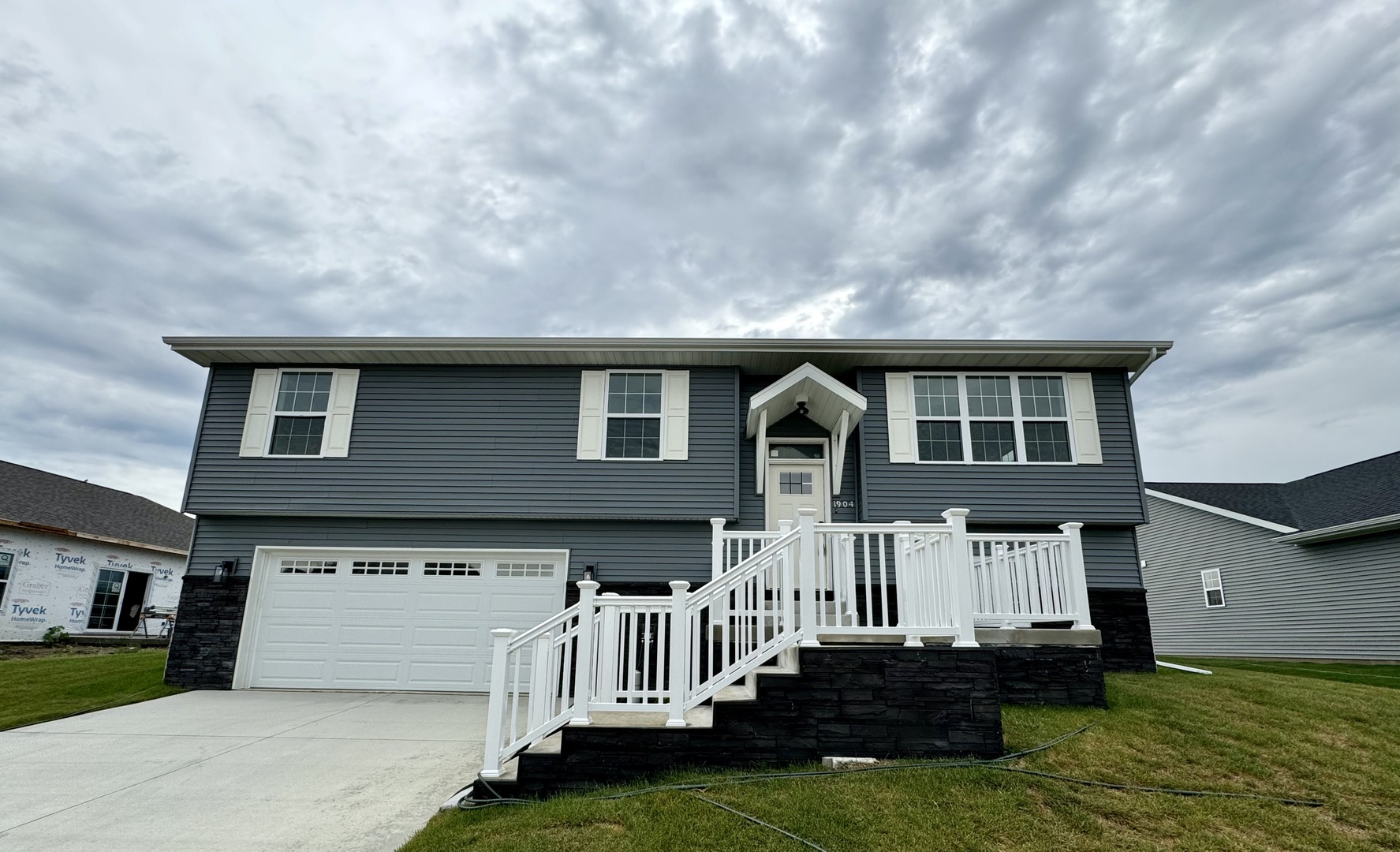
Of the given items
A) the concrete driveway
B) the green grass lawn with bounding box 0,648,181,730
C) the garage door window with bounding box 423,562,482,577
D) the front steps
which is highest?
the garage door window with bounding box 423,562,482,577

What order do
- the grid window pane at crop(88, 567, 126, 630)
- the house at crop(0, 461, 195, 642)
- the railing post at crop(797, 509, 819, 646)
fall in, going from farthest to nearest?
1. the grid window pane at crop(88, 567, 126, 630)
2. the house at crop(0, 461, 195, 642)
3. the railing post at crop(797, 509, 819, 646)

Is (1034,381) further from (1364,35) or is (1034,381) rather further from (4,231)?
(4,231)

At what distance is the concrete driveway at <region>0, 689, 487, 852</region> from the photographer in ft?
12.9

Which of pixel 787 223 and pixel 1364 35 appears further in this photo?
pixel 787 223

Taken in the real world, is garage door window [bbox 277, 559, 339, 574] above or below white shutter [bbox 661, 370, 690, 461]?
below

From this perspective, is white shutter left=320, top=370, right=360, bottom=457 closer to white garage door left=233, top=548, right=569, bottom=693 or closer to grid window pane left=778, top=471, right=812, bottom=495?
white garage door left=233, top=548, right=569, bottom=693

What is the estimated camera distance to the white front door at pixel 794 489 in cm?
941

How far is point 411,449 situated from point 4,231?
10.1m

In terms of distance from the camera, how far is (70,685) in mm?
8953

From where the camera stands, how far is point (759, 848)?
3.46 meters

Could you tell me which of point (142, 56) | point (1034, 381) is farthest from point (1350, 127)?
point (142, 56)

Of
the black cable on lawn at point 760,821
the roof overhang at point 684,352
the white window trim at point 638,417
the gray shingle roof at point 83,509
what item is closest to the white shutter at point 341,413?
the roof overhang at point 684,352

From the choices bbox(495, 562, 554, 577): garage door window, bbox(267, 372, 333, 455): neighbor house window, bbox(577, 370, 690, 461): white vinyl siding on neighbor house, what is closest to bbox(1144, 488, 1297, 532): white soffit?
bbox(577, 370, 690, 461): white vinyl siding on neighbor house

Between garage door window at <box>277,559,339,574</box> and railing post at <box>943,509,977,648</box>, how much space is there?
8.80m
